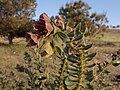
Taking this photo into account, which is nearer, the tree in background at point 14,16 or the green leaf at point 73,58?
the green leaf at point 73,58

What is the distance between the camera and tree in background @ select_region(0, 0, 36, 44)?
111 ft

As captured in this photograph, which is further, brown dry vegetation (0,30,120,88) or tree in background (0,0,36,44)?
tree in background (0,0,36,44)

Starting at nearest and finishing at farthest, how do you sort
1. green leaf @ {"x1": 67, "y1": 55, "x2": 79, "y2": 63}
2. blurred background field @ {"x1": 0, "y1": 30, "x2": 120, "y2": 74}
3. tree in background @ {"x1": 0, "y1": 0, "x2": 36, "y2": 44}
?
1. green leaf @ {"x1": 67, "y1": 55, "x2": 79, "y2": 63}
2. blurred background field @ {"x1": 0, "y1": 30, "x2": 120, "y2": 74}
3. tree in background @ {"x1": 0, "y1": 0, "x2": 36, "y2": 44}

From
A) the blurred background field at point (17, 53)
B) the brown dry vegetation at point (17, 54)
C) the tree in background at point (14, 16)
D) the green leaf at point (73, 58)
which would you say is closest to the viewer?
the green leaf at point (73, 58)

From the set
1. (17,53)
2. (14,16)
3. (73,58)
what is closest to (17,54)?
(17,53)

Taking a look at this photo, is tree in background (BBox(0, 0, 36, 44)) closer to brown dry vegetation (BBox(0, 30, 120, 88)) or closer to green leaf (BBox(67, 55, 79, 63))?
brown dry vegetation (BBox(0, 30, 120, 88))

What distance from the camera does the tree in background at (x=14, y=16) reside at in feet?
111

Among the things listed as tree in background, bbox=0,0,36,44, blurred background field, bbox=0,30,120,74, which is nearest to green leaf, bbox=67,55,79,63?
blurred background field, bbox=0,30,120,74

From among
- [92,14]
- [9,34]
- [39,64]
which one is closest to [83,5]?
[92,14]

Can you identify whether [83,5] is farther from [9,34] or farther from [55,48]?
[55,48]

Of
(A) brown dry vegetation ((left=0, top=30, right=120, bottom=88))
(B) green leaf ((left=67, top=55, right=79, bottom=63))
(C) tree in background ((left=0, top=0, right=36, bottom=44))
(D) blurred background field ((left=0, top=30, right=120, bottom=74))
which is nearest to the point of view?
(B) green leaf ((left=67, top=55, right=79, bottom=63))

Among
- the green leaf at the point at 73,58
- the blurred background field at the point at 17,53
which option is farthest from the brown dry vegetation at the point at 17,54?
the green leaf at the point at 73,58

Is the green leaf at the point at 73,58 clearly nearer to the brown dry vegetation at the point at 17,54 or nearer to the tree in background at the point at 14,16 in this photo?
the brown dry vegetation at the point at 17,54

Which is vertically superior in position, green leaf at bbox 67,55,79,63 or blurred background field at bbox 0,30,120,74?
blurred background field at bbox 0,30,120,74
